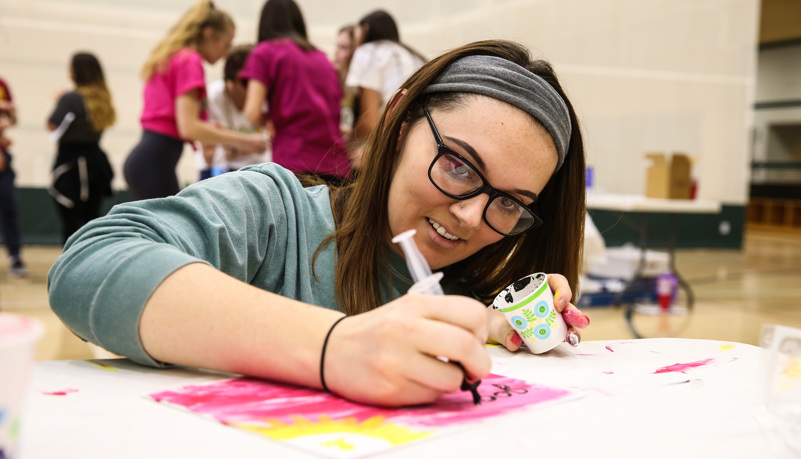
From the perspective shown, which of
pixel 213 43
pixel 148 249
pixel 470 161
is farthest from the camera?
pixel 213 43

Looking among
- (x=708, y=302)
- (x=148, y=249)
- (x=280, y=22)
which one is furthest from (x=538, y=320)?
(x=708, y=302)

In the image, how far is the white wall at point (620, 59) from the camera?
6.05 m

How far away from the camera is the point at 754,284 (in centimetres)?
551

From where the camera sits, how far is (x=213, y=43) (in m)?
2.94

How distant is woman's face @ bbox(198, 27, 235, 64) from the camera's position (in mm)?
2910

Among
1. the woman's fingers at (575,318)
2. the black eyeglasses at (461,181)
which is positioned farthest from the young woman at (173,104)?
the woman's fingers at (575,318)

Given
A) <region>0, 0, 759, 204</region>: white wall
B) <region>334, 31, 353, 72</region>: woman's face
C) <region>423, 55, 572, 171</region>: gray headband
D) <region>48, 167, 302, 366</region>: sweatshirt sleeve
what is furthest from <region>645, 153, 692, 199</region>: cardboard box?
<region>48, 167, 302, 366</region>: sweatshirt sleeve

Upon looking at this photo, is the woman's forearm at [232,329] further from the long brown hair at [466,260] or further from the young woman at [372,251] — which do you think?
the long brown hair at [466,260]

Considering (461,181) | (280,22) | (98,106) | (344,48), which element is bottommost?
(461,181)

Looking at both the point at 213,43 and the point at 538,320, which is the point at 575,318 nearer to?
the point at 538,320

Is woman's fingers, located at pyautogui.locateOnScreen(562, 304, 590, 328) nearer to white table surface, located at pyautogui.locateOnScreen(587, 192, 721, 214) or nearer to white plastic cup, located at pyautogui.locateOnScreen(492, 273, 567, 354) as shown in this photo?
white plastic cup, located at pyautogui.locateOnScreen(492, 273, 567, 354)

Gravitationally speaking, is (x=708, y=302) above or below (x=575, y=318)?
below

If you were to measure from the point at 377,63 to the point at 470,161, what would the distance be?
2.09 m

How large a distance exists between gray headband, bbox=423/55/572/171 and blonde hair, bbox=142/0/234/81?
6.43 ft
